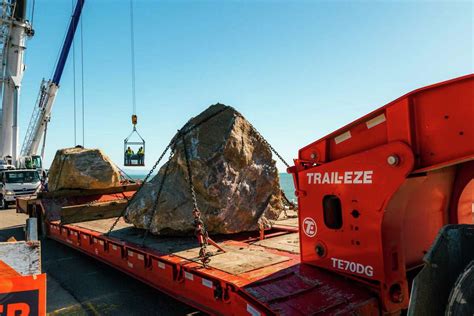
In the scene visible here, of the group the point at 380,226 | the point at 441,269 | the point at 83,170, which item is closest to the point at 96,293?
the point at 380,226

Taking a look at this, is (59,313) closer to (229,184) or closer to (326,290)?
(229,184)

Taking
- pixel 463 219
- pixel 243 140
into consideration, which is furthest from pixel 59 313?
pixel 463 219

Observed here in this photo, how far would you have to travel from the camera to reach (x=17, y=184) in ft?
73.3

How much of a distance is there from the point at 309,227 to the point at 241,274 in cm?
88

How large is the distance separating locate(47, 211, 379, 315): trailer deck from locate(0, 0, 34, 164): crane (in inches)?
874

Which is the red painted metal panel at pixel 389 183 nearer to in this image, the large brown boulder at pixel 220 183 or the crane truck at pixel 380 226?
the crane truck at pixel 380 226

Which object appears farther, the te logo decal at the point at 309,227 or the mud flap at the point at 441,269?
the te logo decal at the point at 309,227

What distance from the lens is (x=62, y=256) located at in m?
8.85

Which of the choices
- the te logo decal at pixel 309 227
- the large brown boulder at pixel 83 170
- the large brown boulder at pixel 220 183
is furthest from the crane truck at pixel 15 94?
the te logo decal at pixel 309 227

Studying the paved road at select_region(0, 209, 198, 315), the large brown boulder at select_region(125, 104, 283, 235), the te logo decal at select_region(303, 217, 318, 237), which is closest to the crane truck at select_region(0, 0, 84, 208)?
the paved road at select_region(0, 209, 198, 315)

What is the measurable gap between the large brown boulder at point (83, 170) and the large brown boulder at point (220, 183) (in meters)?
5.94

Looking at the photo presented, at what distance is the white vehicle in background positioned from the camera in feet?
72.7

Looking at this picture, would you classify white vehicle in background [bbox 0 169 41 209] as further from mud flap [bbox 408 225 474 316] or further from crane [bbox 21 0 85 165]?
mud flap [bbox 408 225 474 316]

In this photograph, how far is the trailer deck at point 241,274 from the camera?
124 inches
